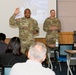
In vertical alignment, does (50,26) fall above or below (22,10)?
below

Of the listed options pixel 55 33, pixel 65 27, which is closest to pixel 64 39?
pixel 65 27

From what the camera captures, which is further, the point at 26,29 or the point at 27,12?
the point at 26,29

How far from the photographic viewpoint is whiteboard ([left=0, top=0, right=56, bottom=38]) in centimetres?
811

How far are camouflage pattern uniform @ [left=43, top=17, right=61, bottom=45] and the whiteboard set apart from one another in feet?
1.60

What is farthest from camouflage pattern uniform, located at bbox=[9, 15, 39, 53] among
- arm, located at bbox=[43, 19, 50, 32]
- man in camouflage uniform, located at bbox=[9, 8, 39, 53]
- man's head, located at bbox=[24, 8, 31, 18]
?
arm, located at bbox=[43, 19, 50, 32]

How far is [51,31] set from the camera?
25.5ft

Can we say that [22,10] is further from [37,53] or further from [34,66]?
[34,66]

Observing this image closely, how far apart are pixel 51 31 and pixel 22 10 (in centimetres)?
128

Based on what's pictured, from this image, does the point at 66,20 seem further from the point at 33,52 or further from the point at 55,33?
the point at 33,52

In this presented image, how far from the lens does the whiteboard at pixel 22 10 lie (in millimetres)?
8109

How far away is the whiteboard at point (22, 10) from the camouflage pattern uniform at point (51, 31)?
19.2 inches

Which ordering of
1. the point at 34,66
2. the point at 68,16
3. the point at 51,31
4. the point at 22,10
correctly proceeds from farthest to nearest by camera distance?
the point at 68,16 → the point at 22,10 → the point at 51,31 → the point at 34,66

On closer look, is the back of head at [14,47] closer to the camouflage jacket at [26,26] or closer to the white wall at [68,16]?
the camouflage jacket at [26,26]

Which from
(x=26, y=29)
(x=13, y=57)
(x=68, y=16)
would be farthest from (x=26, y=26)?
(x=13, y=57)
